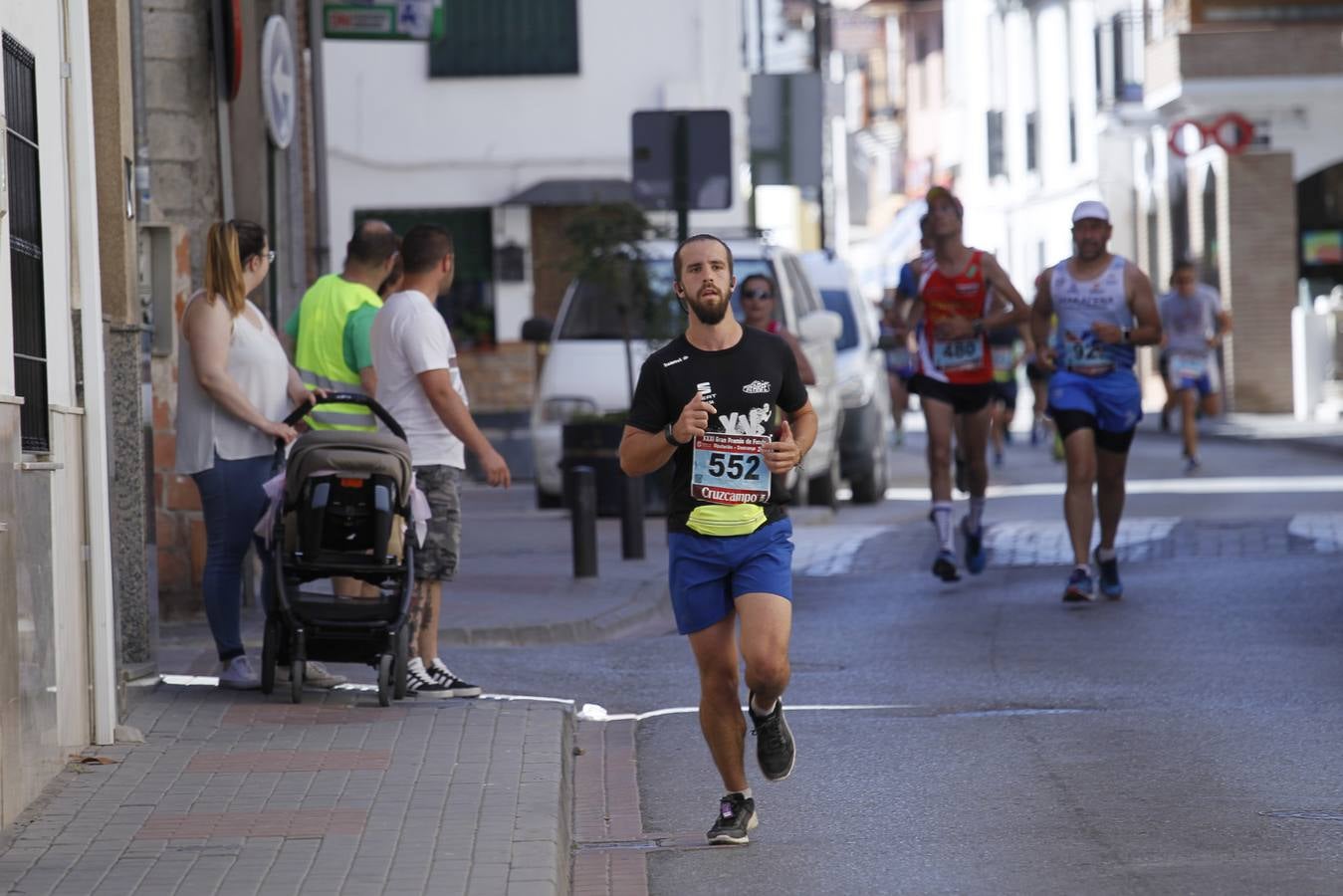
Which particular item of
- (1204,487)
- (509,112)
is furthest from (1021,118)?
(1204,487)

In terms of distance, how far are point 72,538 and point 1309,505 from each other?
38.1 feet

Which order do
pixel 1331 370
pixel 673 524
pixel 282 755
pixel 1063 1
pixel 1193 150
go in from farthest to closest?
pixel 1063 1 → pixel 1193 150 → pixel 1331 370 → pixel 282 755 → pixel 673 524

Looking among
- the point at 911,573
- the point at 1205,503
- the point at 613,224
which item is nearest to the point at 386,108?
the point at 613,224

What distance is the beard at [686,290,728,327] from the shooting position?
725 cm

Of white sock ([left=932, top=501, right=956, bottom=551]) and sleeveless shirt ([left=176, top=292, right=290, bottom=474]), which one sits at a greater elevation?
sleeveless shirt ([left=176, top=292, right=290, bottom=474])

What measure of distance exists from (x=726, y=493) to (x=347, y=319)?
3679 millimetres

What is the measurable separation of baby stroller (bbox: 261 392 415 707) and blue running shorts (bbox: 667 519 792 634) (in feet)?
7.94

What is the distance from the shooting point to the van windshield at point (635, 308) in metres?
19.1

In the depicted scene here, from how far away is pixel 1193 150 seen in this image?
1523 inches

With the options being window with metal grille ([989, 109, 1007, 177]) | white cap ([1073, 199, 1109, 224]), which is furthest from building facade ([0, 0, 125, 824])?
window with metal grille ([989, 109, 1007, 177])

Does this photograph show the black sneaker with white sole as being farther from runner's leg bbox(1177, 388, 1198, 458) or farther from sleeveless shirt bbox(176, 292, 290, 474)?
runner's leg bbox(1177, 388, 1198, 458)

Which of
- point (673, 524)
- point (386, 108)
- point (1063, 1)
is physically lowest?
point (673, 524)

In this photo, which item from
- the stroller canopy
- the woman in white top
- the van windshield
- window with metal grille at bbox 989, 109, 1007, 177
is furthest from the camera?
window with metal grille at bbox 989, 109, 1007, 177

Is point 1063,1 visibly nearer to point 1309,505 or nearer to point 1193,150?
point 1193,150
